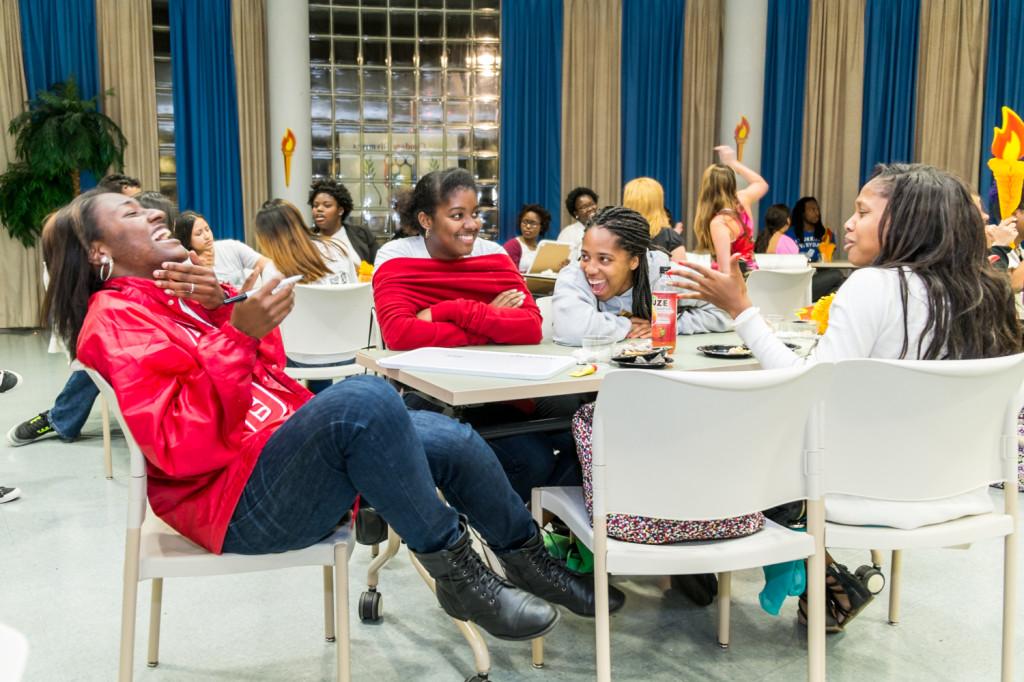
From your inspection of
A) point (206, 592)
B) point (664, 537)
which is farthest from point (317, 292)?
point (664, 537)

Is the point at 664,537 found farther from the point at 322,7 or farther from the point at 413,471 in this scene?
the point at 322,7

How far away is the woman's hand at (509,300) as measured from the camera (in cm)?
258

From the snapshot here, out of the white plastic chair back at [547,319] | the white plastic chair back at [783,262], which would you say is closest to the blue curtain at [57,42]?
the white plastic chair back at [783,262]

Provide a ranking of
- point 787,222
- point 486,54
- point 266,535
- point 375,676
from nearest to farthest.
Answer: point 266,535 < point 375,676 < point 787,222 < point 486,54

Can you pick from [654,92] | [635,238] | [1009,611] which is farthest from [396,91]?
[1009,611]

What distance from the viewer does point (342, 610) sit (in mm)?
1668

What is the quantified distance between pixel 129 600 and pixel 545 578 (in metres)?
0.84

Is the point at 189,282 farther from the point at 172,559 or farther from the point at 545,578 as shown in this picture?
the point at 545,578

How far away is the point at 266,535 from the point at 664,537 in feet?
2.44

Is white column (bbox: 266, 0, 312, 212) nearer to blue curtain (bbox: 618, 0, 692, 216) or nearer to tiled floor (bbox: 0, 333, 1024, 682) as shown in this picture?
blue curtain (bbox: 618, 0, 692, 216)

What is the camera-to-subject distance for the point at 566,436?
249cm

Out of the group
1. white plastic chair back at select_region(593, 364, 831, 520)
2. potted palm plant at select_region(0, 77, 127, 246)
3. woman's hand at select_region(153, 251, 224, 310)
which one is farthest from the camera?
potted palm plant at select_region(0, 77, 127, 246)

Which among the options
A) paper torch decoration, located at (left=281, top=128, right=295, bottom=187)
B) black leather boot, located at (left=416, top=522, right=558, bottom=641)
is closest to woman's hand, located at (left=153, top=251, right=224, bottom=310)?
black leather boot, located at (left=416, top=522, right=558, bottom=641)

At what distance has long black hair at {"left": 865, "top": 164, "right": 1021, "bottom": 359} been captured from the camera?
6.07ft
